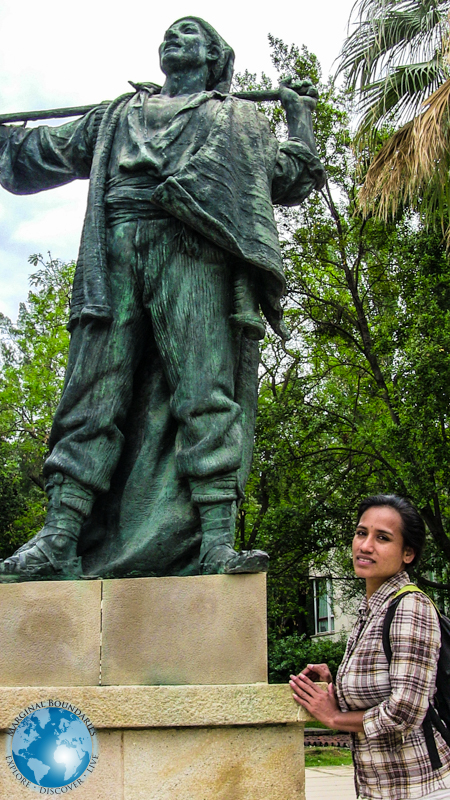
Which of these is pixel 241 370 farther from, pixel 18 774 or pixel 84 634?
pixel 18 774

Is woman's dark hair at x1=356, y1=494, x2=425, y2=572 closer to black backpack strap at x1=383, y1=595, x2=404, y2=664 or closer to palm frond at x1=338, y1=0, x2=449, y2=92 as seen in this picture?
black backpack strap at x1=383, y1=595, x2=404, y2=664

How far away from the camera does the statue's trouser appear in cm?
337

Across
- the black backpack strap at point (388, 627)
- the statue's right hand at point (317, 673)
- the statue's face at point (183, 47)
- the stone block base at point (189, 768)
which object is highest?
the statue's face at point (183, 47)

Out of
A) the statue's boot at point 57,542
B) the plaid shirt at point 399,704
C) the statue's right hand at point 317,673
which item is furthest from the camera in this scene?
the statue's boot at point 57,542

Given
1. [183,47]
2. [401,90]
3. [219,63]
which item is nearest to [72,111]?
[183,47]

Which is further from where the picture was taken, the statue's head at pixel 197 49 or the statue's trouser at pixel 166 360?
the statue's head at pixel 197 49

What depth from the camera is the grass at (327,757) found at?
395 inches

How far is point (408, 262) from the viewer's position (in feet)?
44.3

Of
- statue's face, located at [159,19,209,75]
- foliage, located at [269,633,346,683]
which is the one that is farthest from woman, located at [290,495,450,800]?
foliage, located at [269,633,346,683]

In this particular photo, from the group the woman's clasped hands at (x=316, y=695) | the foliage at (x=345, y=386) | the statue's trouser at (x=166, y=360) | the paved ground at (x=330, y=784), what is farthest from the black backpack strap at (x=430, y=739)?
the foliage at (x=345, y=386)

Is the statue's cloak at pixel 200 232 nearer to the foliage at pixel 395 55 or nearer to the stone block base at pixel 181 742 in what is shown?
the stone block base at pixel 181 742

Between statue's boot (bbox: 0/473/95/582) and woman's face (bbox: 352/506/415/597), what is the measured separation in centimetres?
116

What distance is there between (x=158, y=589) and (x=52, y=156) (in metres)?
2.15

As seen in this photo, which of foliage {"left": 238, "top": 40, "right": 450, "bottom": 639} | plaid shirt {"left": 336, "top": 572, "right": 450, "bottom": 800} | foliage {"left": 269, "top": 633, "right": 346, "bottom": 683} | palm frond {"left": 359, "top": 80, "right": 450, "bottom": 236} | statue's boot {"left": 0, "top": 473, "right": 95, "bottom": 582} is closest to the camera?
plaid shirt {"left": 336, "top": 572, "right": 450, "bottom": 800}
